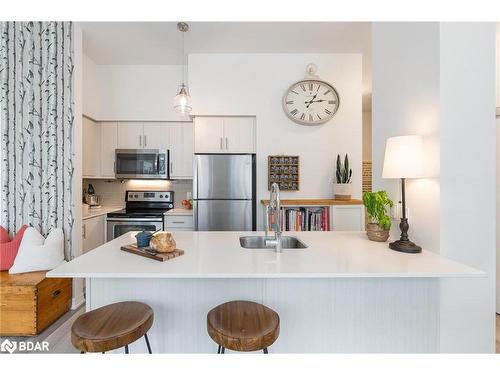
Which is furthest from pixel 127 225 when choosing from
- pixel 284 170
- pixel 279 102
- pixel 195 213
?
pixel 279 102

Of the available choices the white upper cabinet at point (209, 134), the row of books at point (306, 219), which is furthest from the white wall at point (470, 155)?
the white upper cabinet at point (209, 134)

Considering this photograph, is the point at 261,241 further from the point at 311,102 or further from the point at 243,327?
the point at 311,102

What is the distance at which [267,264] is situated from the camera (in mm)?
1298

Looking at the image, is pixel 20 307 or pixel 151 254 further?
pixel 20 307

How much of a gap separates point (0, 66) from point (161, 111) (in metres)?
1.61

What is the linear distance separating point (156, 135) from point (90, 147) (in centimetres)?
84

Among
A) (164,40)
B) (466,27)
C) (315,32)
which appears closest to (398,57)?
(466,27)

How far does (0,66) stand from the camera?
8.18ft

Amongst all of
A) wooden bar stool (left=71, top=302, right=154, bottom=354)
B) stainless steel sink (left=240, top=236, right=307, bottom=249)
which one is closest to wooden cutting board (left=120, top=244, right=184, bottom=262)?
wooden bar stool (left=71, top=302, right=154, bottom=354)

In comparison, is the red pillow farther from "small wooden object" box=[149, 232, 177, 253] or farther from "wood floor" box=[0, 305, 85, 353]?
"small wooden object" box=[149, 232, 177, 253]

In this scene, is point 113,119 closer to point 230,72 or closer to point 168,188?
point 168,188

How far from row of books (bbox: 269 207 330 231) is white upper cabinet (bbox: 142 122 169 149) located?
1.88 meters

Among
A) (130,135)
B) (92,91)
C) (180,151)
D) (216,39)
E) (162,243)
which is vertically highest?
(216,39)

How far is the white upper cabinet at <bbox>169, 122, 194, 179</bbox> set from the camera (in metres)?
3.62
